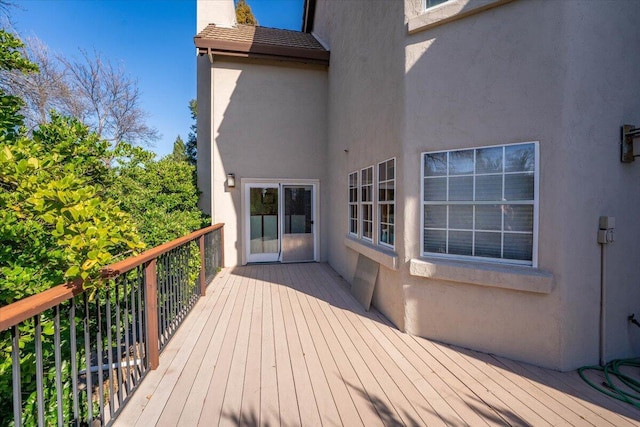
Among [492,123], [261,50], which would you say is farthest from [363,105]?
[261,50]

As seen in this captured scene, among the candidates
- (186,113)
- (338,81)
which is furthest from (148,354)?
(186,113)

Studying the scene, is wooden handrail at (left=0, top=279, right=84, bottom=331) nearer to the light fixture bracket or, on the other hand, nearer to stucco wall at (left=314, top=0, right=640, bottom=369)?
stucco wall at (left=314, top=0, right=640, bottom=369)

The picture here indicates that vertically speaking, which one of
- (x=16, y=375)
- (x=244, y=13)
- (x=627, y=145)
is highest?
(x=244, y=13)

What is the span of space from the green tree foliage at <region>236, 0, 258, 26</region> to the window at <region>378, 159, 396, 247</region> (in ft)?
60.9

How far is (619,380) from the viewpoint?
2.51 metres

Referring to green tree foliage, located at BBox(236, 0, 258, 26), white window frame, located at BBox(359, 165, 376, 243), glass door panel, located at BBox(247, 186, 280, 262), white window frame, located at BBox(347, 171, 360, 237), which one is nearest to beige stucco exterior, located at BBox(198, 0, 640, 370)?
white window frame, located at BBox(359, 165, 376, 243)

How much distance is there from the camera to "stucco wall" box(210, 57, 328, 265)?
688 cm

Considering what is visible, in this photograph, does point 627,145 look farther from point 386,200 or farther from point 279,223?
A: point 279,223

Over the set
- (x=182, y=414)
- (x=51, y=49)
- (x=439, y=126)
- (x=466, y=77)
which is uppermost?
(x=51, y=49)

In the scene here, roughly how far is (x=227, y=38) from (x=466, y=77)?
632 centimetres

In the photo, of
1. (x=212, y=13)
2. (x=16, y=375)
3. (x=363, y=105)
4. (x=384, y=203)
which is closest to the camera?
(x=16, y=375)

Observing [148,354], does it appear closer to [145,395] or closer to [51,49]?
[145,395]

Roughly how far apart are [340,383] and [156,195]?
6.29 meters

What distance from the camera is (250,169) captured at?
6996 millimetres
